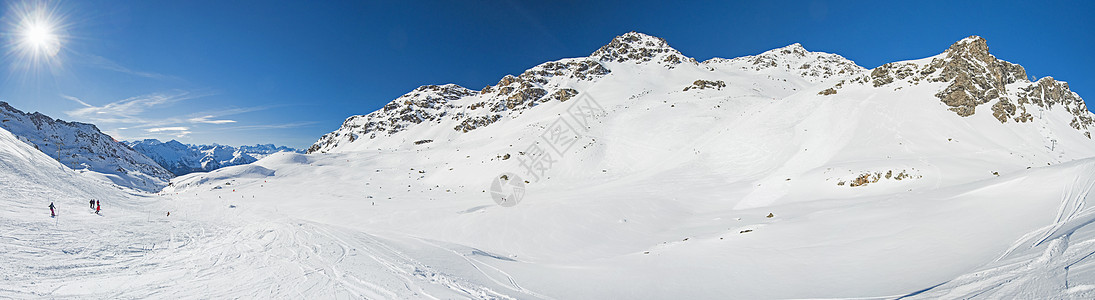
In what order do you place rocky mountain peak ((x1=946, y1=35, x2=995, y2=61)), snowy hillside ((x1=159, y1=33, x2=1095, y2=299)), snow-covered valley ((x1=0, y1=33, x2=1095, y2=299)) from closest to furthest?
snow-covered valley ((x1=0, y1=33, x2=1095, y2=299)), snowy hillside ((x1=159, y1=33, x2=1095, y2=299)), rocky mountain peak ((x1=946, y1=35, x2=995, y2=61))

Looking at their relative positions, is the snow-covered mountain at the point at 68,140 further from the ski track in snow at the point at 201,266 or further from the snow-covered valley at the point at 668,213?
the ski track in snow at the point at 201,266

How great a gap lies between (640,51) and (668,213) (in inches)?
4280

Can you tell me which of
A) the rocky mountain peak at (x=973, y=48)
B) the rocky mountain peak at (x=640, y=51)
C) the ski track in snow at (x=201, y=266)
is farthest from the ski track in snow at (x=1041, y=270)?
the rocky mountain peak at (x=640, y=51)

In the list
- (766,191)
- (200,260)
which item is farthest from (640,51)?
(200,260)

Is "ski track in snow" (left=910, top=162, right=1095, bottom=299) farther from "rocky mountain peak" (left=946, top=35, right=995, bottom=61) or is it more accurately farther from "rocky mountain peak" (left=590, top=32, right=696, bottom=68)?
"rocky mountain peak" (left=590, top=32, right=696, bottom=68)

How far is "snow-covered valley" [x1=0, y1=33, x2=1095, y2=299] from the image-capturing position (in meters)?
8.09

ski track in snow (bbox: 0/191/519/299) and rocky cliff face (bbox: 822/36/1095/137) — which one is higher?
rocky cliff face (bbox: 822/36/1095/137)

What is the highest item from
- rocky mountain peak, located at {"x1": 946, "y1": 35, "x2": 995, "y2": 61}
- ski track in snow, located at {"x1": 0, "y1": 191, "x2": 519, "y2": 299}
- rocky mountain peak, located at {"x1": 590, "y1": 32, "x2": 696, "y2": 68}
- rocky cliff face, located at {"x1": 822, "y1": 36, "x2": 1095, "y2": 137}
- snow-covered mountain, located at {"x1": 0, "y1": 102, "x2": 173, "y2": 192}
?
rocky mountain peak, located at {"x1": 590, "y1": 32, "x2": 696, "y2": 68}

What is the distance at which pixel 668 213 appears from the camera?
2045 cm

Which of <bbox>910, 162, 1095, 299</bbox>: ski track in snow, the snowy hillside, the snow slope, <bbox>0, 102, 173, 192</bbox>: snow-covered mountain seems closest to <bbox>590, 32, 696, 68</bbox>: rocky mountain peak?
the snowy hillside

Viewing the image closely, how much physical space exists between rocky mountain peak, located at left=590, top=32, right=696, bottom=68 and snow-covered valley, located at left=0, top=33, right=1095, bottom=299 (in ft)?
219

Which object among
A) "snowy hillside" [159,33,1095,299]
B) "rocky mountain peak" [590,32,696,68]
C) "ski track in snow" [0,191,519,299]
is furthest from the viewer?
"rocky mountain peak" [590,32,696,68]

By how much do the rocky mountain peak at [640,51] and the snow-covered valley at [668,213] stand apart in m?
66.7

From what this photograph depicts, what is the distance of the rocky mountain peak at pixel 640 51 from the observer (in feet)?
363
